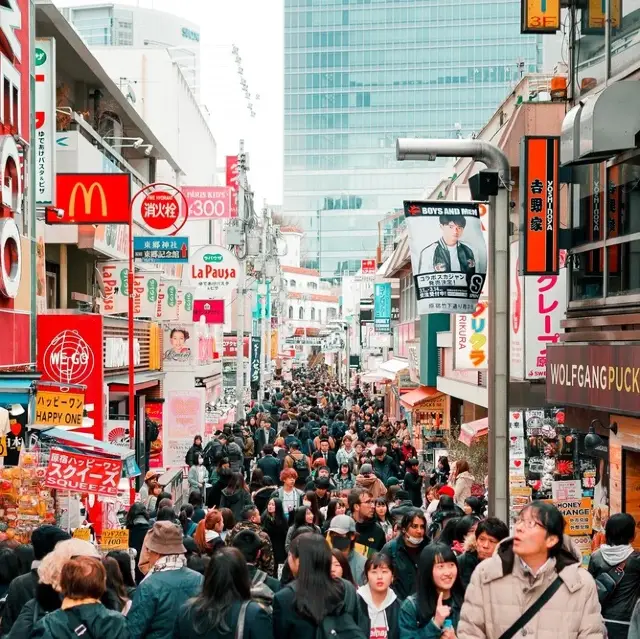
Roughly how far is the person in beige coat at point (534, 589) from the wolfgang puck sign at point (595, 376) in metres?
6.73

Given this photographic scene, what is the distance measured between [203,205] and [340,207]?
465ft

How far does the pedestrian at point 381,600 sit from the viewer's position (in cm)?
727

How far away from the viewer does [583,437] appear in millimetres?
15555

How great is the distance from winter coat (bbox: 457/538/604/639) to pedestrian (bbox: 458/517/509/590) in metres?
2.71

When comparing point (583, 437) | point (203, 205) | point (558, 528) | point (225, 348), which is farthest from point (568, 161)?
point (225, 348)

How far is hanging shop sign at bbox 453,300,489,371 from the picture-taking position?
22.5 meters

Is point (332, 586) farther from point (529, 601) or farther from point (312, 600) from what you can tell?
point (529, 601)

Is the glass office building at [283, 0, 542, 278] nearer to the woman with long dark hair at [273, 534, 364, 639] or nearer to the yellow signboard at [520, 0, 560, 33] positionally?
the yellow signboard at [520, 0, 560, 33]

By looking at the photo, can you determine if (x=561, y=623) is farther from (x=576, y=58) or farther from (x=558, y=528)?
(x=576, y=58)

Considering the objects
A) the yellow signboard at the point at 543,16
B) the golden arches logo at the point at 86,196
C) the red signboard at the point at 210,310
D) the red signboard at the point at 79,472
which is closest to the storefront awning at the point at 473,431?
A: the golden arches logo at the point at 86,196

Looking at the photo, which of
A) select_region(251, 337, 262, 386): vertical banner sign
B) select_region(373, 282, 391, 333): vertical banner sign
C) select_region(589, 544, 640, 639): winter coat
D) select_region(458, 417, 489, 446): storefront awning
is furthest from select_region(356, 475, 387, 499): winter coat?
select_region(373, 282, 391, 333): vertical banner sign

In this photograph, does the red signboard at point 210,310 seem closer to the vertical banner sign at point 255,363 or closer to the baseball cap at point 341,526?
the vertical banner sign at point 255,363

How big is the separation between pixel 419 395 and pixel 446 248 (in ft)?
70.7

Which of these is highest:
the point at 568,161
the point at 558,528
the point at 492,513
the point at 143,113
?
the point at 143,113
